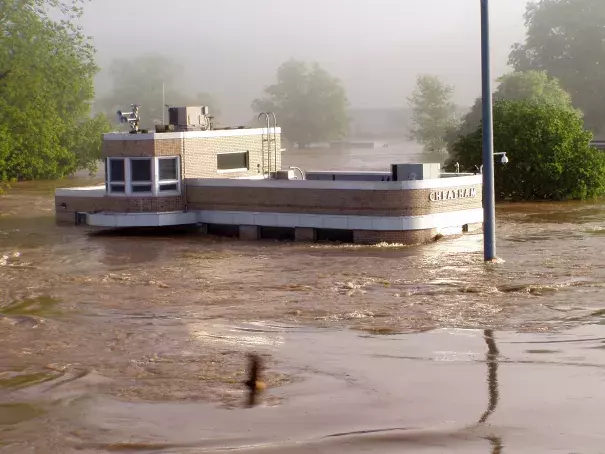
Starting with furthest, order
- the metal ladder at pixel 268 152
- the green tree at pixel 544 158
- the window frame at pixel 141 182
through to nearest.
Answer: the green tree at pixel 544 158, the metal ladder at pixel 268 152, the window frame at pixel 141 182

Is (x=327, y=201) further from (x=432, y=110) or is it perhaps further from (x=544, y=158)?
(x=432, y=110)

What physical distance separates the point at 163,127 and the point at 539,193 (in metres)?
20.0

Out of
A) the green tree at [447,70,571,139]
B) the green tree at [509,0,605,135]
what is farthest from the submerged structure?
the green tree at [509,0,605,135]

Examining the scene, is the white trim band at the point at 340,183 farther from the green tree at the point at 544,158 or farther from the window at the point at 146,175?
the green tree at the point at 544,158

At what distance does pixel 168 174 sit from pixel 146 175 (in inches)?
27.5

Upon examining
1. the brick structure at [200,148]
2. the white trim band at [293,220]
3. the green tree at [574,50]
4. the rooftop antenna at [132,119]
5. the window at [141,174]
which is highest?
→ the green tree at [574,50]

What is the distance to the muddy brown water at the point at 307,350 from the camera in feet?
37.2

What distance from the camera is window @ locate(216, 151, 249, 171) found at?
3650cm

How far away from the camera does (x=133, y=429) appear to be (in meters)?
11.5

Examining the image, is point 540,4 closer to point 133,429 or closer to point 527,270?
point 527,270

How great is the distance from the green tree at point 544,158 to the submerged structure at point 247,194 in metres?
13.2

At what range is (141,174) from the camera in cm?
3434

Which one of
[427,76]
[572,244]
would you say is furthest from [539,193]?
[427,76]

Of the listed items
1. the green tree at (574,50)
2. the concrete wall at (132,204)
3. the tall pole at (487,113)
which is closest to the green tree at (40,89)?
the concrete wall at (132,204)
